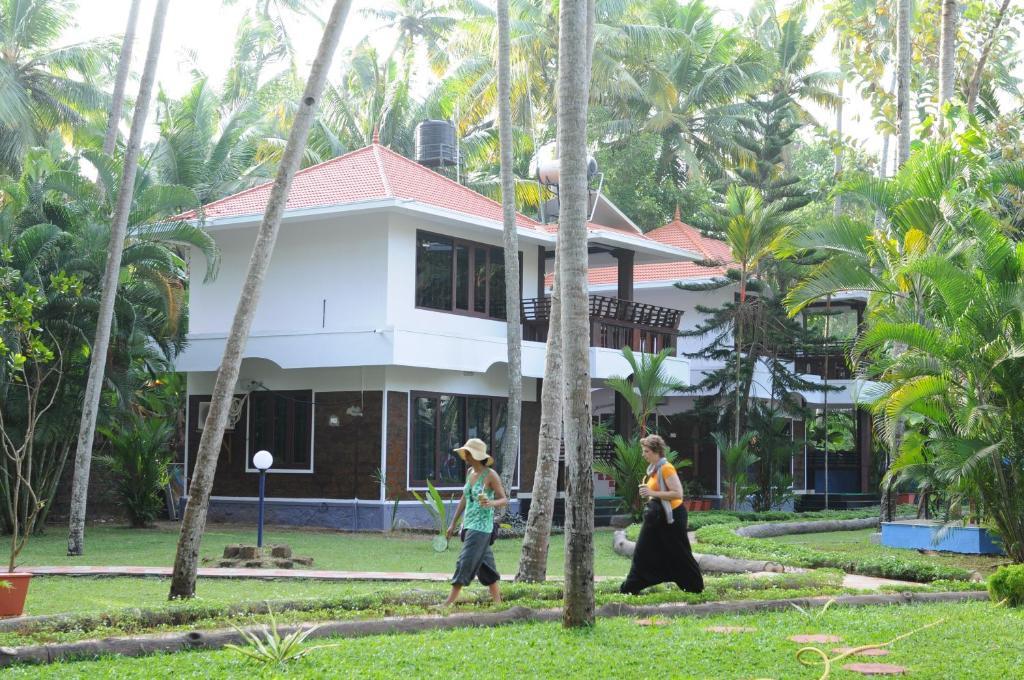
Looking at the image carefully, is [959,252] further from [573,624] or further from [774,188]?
[774,188]

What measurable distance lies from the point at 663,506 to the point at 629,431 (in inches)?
570

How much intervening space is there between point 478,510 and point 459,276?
44.5ft

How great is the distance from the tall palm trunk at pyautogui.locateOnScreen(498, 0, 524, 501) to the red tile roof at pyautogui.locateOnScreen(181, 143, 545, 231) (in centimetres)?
203

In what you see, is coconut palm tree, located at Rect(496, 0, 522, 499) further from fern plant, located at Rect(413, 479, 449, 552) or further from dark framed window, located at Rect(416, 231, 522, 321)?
dark framed window, located at Rect(416, 231, 522, 321)

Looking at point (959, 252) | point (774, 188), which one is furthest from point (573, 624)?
point (774, 188)

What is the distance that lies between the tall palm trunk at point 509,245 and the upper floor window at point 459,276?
225cm

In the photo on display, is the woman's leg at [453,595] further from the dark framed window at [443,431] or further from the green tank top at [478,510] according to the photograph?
the dark framed window at [443,431]

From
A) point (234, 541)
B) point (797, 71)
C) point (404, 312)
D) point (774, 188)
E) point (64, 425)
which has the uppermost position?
point (797, 71)

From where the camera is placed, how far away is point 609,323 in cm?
2450

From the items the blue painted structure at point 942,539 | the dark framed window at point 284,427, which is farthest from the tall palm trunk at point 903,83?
the dark framed window at point 284,427

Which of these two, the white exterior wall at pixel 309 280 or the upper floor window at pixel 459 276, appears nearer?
the white exterior wall at pixel 309 280

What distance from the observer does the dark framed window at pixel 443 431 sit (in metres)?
22.8

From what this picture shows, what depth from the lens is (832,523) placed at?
2325 cm

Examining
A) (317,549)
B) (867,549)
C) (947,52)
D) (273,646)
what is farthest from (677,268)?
(273,646)
